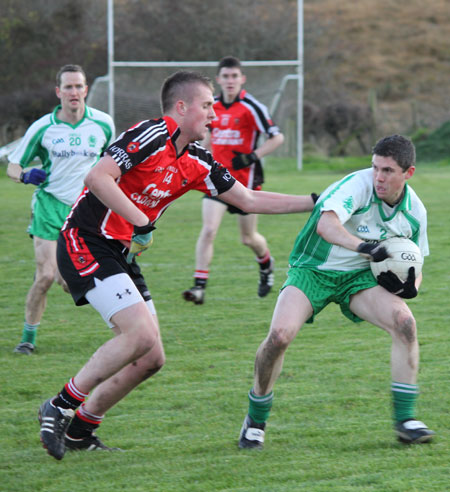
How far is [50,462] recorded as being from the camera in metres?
4.14

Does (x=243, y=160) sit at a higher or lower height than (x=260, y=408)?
higher

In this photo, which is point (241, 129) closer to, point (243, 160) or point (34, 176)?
point (243, 160)

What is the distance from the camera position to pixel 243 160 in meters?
8.47

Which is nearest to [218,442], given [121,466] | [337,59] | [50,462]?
[121,466]

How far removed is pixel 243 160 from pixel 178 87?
13.8 ft

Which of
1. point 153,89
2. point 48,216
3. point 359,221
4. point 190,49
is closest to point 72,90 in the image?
point 48,216

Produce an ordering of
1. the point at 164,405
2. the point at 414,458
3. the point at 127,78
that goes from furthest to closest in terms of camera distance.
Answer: the point at 127,78 → the point at 164,405 → the point at 414,458

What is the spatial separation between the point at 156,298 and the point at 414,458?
4670 millimetres

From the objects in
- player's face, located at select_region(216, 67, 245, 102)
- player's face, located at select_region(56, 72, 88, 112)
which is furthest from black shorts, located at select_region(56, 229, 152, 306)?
player's face, located at select_region(216, 67, 245, 102)

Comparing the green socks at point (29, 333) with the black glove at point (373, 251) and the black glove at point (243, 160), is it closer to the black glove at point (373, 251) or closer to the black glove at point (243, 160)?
the black glove at point (243, 160)

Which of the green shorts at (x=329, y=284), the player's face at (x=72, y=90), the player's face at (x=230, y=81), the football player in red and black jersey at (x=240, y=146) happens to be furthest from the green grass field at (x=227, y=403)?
the player's face at (x=230, y=81)

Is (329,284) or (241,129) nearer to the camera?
(329,284)

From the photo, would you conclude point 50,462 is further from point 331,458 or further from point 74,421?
point 331,458

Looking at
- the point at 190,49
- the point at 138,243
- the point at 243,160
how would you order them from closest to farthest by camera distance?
the point at 138,243 → the point at 243,160 → the point at 190,49
